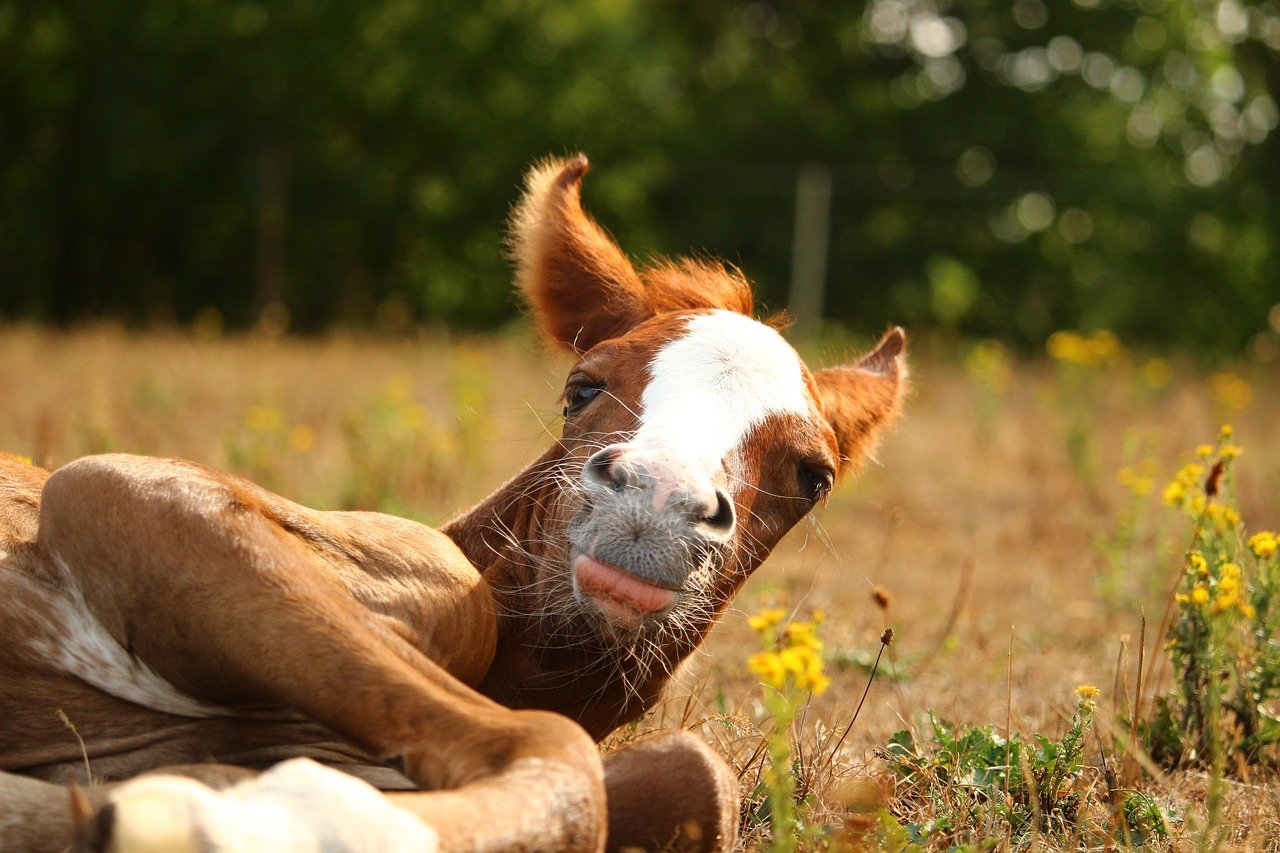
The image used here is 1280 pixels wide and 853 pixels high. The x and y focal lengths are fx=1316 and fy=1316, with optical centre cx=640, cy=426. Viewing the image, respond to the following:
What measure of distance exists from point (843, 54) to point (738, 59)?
2.29 m

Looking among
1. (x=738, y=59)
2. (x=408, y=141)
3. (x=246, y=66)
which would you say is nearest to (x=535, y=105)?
(x=408, y=141)

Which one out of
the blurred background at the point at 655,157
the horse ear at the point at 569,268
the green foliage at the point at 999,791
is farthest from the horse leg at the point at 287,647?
the blurred background at the point at 655,157

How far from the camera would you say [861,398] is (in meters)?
3.64

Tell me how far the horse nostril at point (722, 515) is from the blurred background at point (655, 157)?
41.5ft

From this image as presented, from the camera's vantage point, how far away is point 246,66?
18500mm

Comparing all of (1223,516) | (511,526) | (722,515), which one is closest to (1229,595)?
(1223,516)

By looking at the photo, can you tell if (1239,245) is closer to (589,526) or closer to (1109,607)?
(1109,607)

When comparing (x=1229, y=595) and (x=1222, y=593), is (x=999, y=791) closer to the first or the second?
(x=1229, y=595)

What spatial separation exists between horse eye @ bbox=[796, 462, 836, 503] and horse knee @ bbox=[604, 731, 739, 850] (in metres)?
0.85

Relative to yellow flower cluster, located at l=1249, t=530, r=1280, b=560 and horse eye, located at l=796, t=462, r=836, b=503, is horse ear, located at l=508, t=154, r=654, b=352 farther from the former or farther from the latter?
yellow flower cluster, located at l=1249, t=530, r=1280, b=560

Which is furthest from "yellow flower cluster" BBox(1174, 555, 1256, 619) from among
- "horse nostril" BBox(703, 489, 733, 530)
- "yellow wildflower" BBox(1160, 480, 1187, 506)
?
"horse nostril" BBox(703, 489, 733, 530)

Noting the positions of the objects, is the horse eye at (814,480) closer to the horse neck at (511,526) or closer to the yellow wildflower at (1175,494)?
the horse neck at (511,526)

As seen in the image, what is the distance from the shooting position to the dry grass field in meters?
3.28

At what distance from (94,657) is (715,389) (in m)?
1.38
